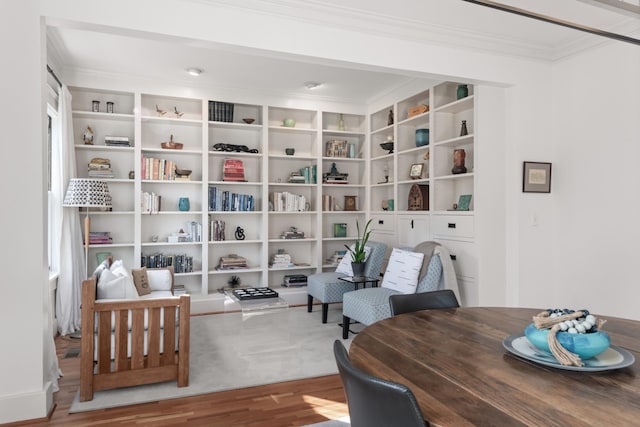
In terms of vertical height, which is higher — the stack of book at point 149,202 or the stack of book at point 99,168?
the stack of book at point 99,168

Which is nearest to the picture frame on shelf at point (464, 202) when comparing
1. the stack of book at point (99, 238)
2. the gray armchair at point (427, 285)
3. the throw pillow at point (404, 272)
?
the gray armchair at point (427, 285)

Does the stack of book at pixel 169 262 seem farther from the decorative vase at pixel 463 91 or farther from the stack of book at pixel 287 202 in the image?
the decorative vase at pixel 463 91

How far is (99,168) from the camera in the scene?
4.54 metres

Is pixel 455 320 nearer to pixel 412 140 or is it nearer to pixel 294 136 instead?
pixel 412 140

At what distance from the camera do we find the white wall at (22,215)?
89.9 inches

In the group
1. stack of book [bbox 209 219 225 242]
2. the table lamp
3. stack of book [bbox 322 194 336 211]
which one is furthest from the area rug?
the table lamp

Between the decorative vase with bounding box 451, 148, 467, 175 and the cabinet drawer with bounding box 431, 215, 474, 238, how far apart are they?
463 mm

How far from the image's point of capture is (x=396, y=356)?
1.31 m

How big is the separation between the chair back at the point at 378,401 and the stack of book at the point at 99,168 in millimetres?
4320

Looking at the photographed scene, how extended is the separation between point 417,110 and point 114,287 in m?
3.56

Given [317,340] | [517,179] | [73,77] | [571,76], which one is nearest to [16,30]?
[73,77]

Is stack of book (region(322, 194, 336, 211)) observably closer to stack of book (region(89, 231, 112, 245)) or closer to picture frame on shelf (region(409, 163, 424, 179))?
picture frame on shelf (region(409, 163, 424, 179))

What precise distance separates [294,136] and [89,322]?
3726mm

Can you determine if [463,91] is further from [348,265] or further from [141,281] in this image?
[141,281]
